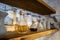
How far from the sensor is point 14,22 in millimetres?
1283

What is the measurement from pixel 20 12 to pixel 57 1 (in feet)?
4.36

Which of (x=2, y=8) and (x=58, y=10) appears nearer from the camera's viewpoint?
(x=2, y=8)

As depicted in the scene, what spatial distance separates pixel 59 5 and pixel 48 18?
0.39m

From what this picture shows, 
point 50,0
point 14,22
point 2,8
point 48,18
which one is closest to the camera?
point 2,8

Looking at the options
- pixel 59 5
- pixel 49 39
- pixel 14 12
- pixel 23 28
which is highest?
pixel 59 5

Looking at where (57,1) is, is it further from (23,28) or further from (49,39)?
(23,28)

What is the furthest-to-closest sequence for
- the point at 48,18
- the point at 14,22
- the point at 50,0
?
the point at 50,0
the point at 48,18
the point at 14,22

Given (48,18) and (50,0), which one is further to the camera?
(50,0)

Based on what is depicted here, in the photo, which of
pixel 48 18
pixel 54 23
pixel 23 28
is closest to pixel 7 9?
pixel 23 28

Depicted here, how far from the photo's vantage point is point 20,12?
1.36 meters

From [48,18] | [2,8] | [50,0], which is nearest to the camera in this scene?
[2,8]

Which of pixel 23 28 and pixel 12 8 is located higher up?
pixel 12 8

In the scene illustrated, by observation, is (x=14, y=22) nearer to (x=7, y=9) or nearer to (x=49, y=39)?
(x=7, y=9)

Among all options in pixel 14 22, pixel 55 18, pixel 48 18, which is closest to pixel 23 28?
pixel 14 22
